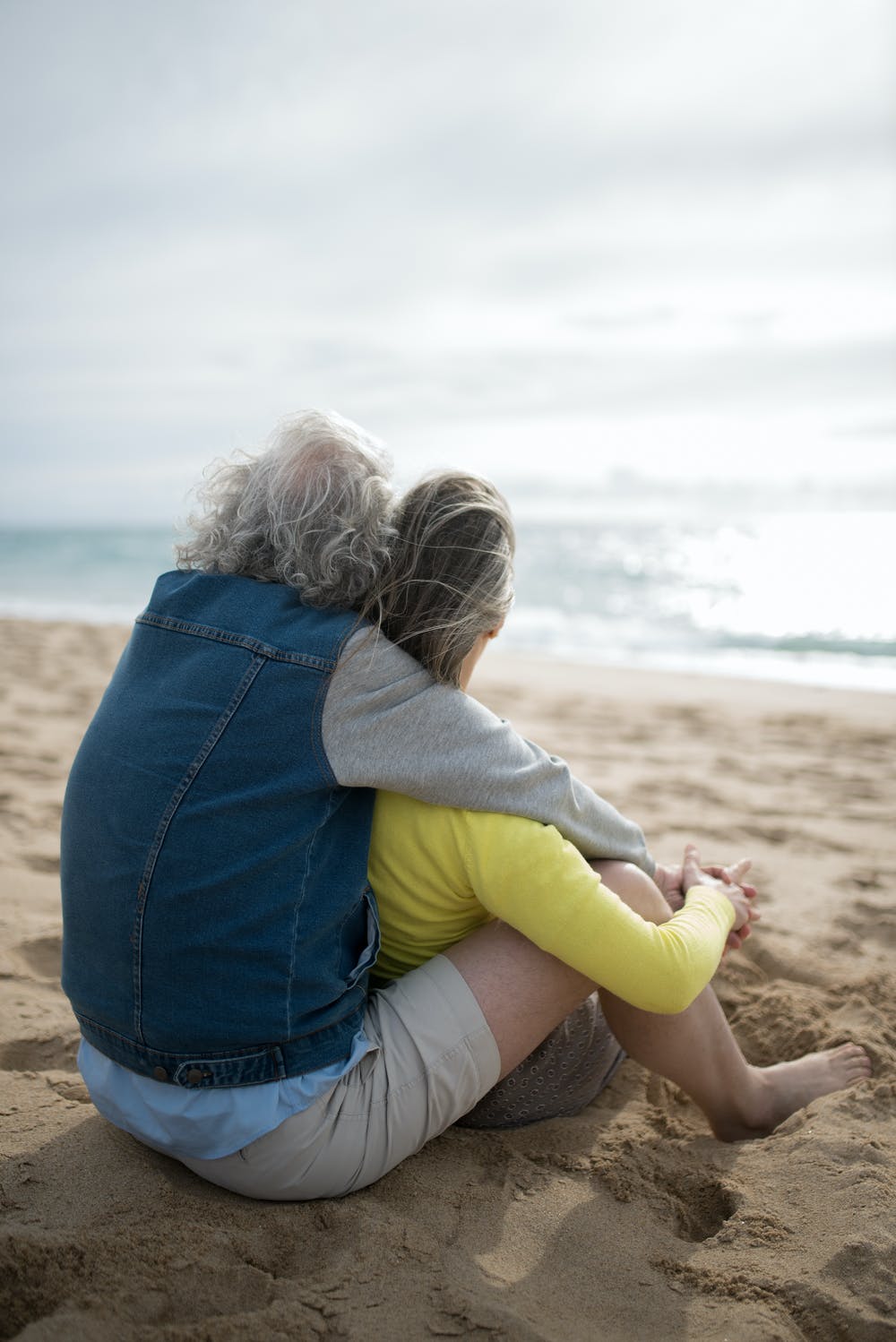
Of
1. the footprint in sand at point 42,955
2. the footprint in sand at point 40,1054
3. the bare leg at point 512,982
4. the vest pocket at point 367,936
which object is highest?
the vest pocket at point 367,936

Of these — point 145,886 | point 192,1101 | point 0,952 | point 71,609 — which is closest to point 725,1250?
point 192,1101

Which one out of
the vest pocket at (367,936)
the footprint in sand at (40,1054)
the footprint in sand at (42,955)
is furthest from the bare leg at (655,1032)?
the footprint in sand at (42,955)

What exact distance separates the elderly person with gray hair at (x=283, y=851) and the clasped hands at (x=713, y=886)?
0.50 meters

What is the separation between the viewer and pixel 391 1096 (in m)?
1.58

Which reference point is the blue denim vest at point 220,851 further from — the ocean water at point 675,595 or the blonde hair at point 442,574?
the ocean water at point 675,595

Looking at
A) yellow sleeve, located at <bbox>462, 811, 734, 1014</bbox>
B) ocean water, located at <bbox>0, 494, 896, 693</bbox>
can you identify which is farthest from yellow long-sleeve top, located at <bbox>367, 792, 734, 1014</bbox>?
ocean water, located at <bbox>0, 494, 896, 693</bbox>

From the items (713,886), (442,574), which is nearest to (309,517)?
(442,574)

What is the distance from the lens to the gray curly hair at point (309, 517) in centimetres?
154

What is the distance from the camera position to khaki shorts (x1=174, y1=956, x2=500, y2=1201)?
Answer: 1543mm

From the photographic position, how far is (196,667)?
1.45 m

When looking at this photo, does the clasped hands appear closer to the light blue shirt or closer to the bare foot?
the bare foot

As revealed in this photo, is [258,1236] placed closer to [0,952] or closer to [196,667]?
[196,667]

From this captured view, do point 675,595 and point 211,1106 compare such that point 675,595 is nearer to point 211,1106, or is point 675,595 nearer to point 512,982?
point 512,982

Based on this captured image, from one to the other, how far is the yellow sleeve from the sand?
434 millimetres
